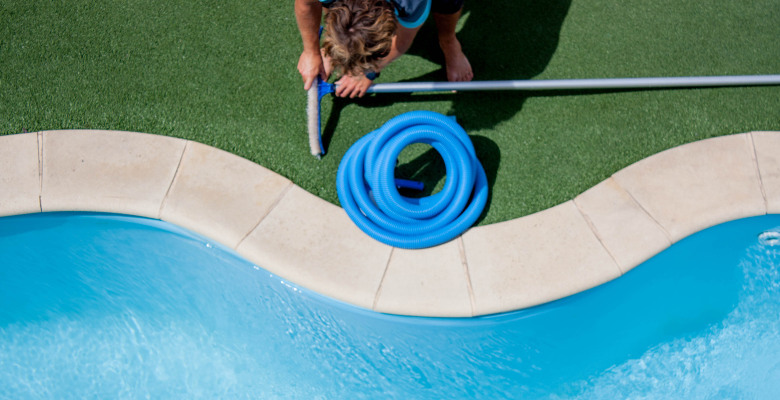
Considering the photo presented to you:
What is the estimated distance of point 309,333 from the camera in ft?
13.0

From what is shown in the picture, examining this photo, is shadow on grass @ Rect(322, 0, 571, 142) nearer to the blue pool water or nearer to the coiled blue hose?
the coiled blue hose

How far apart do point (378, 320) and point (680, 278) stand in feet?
7.83

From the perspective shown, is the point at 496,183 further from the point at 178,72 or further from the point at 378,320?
the point at 178,72

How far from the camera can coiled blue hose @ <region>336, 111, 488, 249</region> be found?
12.1 feet

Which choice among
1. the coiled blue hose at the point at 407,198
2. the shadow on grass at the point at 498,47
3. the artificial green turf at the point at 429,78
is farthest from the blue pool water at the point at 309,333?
the shadow on grass at the point at 498,47

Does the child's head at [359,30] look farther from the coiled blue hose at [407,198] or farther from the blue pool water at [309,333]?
the blue pool water at [309,333]

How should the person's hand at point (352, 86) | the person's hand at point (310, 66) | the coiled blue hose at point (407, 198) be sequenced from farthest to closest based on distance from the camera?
the person's hand at point (352, 86), the coiled blue hose at point (407, 198), the person's hand at point (310, 66)

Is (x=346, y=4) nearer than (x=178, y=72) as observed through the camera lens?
Yes

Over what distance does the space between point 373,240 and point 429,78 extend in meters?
1.50

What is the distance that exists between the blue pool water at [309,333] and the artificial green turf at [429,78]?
0.83m

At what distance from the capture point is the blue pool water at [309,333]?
12.8 feet

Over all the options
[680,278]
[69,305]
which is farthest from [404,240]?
[69,305]

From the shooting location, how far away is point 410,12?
2869 millimetres

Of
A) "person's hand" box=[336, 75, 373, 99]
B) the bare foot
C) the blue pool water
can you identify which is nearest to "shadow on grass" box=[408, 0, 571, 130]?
the bare foot
